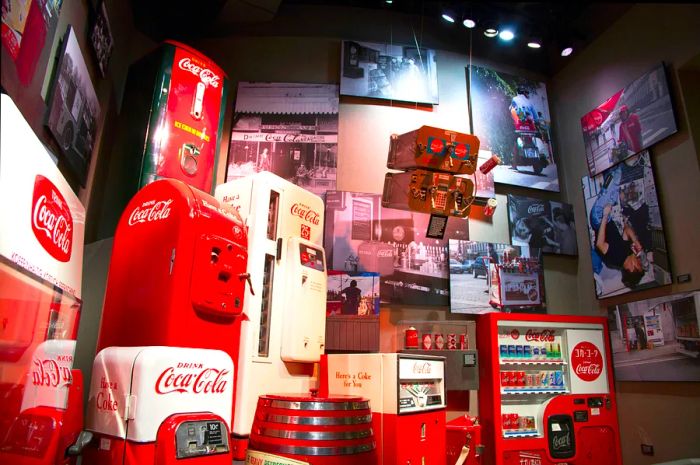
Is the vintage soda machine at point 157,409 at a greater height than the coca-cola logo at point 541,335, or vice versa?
the coca-cola logo at point 541,335

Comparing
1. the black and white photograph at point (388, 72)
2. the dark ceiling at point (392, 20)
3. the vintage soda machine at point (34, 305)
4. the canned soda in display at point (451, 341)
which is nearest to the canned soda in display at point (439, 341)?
the canned soda in display at point (451, 341)

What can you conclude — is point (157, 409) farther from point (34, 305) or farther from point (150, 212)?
point (150, 212)

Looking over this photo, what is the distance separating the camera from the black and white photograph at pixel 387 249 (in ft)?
16.1

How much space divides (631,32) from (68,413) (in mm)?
6102

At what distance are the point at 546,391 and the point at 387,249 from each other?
81.5 inches

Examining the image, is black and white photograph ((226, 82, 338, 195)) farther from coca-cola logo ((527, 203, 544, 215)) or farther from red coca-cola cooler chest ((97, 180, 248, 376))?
coca-cola logo ((527, 203, 544, 215))

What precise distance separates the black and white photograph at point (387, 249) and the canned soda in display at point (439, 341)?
45cm

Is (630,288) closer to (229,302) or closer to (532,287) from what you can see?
(532,287)

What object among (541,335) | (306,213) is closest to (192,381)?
(306,213)

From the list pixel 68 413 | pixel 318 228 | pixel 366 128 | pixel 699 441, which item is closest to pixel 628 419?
pixel 699 441

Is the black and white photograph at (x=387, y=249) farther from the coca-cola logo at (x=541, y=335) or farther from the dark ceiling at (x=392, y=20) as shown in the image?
the dark ceiling at (x=392, y=20)

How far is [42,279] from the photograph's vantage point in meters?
1.92

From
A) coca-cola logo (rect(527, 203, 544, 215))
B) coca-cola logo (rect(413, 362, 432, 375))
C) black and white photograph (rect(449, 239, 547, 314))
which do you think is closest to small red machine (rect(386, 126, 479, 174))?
black and white photograph (rect(449, 239, 547, 314))

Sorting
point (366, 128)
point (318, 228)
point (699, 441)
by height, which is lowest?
point (699, 441)
